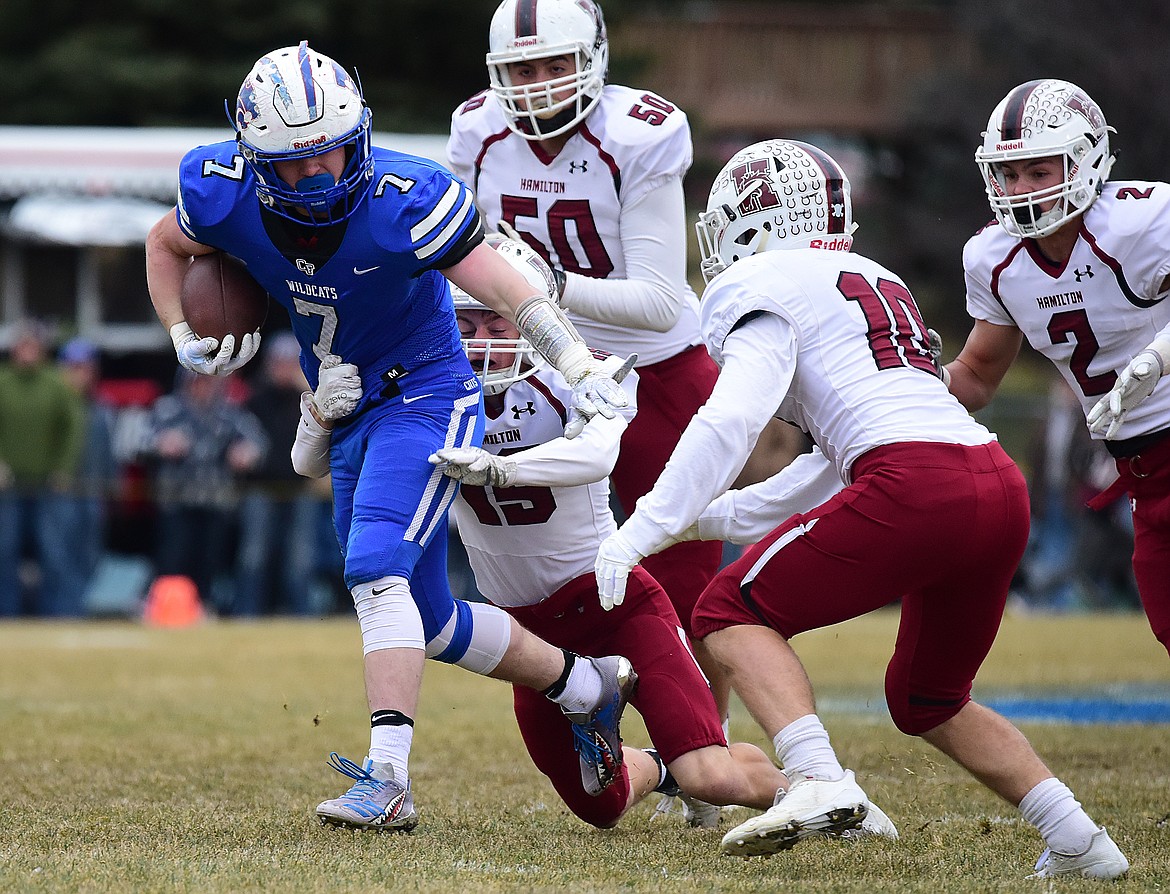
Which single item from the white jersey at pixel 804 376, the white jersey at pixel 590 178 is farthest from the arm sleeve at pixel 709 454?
the white jersey at pixel 590 178

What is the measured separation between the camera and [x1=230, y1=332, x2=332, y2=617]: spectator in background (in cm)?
1135

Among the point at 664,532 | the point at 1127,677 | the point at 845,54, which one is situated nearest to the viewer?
the point at 664,532

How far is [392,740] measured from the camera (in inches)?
153

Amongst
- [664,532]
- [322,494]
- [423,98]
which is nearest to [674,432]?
[664,532]

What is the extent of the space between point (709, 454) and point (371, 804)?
3.64ft

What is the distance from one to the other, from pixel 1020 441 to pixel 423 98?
6813 mm

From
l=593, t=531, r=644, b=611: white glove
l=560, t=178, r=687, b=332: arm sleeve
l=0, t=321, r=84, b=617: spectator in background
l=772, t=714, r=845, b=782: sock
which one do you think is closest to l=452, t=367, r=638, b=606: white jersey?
l=560, t=178, r=687, b=332: arm sleeve

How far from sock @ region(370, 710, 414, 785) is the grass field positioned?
0.54ft

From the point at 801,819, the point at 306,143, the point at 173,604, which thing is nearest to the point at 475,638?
the point at 801,819

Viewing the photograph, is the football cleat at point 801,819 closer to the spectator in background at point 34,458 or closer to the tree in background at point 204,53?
the spectator in background at point 34,458

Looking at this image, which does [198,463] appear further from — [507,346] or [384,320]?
[384,320]

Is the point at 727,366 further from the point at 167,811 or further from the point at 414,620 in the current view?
the point at 167,811

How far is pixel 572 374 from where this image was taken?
Result: 12.7ft

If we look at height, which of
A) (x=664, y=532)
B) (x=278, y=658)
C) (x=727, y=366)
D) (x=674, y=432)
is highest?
(x=727, y=366)
